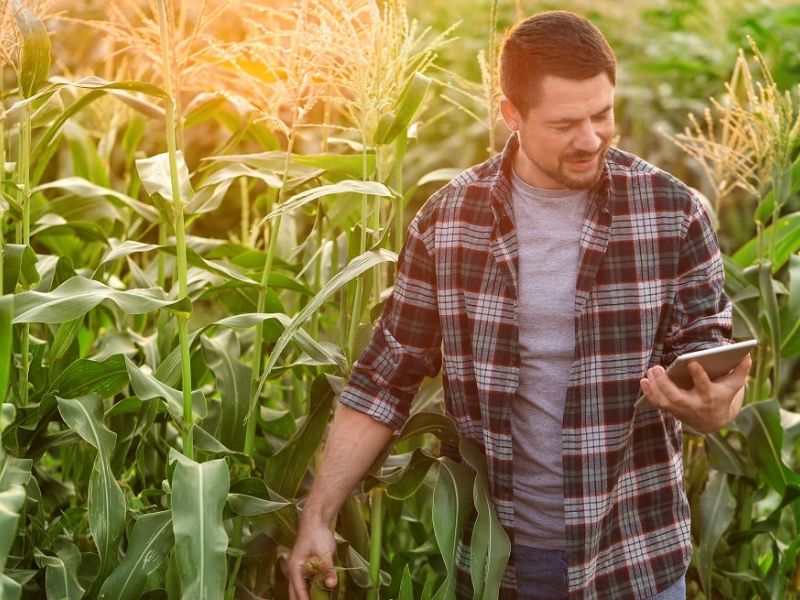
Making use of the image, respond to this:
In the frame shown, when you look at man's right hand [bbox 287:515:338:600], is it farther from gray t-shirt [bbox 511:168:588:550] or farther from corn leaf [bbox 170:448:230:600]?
gray t-shirt [bbox 511:168:588:550]

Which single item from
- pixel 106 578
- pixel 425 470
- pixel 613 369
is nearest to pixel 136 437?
pixel 106 578

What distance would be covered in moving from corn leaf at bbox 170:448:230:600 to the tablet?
0.79 metres

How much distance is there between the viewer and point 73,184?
2766mm

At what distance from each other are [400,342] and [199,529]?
545 millimetres

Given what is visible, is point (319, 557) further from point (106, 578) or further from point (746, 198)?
point (746, 198)

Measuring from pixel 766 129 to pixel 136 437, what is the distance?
5.13 feet

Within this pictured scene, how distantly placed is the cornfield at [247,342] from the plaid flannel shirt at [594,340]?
0.29 ft

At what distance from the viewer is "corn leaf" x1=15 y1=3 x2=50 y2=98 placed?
6.65 feet

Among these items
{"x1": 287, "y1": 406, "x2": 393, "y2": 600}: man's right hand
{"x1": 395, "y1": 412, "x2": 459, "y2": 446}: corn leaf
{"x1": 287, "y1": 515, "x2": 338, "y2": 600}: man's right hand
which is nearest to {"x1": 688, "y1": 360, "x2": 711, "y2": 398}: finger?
{"x1": 395, "y1": 412, "x2": 459, "y2": 446}: corn leaf

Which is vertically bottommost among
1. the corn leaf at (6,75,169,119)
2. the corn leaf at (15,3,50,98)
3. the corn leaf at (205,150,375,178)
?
the corn leaf at (205,150,375,178)

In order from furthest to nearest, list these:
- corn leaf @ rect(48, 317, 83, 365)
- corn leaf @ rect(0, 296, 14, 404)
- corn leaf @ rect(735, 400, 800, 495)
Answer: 1. corn leaf @ rect(735, 400, 800, 495)
2. corn leaf @ rect(48, 317, 83, 365)
3. corn leaf @ rect(0, 296, 14, 404)

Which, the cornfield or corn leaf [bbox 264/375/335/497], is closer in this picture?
the cornfield

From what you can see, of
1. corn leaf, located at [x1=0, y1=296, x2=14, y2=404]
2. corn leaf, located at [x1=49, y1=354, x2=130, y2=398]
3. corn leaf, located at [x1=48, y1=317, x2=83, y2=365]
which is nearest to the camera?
corn leaf, located at [x1=0, y1=296, x2=14, y2=404]

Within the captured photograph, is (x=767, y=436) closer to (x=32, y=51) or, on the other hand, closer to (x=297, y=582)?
(x=297, y=582)
